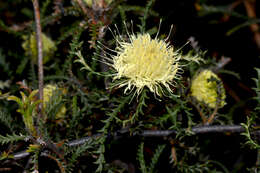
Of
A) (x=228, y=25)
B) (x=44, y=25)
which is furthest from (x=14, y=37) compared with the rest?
(x=228, y=25)

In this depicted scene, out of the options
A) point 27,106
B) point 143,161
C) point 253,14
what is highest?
point 253,14

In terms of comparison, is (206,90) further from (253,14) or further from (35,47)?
(253,14)

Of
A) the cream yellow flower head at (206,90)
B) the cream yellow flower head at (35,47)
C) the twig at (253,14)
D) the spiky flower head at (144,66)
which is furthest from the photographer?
the twig at (253,14)

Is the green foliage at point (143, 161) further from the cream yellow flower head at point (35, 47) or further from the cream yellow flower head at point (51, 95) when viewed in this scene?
the cream yellow flower head at point (35, 47)

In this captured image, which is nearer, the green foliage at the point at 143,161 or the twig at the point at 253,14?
the green foliage at the point at 143,161

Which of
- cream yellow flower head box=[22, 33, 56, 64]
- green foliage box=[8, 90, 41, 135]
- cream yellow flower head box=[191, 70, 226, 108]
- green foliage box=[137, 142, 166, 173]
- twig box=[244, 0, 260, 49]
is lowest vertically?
green foliage box=[137, 142, 166, 173]

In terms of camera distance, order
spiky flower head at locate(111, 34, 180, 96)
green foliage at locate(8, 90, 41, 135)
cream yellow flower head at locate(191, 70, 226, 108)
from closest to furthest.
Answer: green foliage at locate(8, 90, 41, 135)
spiky flower head at locate(111, 34, 180, 96)
cream yellow flower head at locate(191, 70, 226, 108)

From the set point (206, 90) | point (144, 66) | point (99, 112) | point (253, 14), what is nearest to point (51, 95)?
point (99, 112)

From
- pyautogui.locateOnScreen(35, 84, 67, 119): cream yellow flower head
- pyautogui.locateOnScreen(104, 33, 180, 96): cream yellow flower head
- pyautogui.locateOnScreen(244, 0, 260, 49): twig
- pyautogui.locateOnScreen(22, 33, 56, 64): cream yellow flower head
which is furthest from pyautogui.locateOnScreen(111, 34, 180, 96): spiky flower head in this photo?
pyautogui.locateOnScreen(244, 0, 260, 49): twig

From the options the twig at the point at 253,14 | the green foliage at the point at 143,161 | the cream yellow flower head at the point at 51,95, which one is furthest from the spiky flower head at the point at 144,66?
the twig at the point at 253,14

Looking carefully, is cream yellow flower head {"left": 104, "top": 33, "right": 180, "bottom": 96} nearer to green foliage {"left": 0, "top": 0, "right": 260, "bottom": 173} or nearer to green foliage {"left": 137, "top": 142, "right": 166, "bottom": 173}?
green foliage {"left": 0, "top": 0, "right": 260, "bottom": 173}

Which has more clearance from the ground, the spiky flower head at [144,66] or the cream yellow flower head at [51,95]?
the spiky flower head at [144,66]

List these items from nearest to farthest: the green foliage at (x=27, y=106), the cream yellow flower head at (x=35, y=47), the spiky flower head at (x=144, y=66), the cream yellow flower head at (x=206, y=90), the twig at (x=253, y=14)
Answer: the green foliage at (x=27, y=106) → the spiky flower head at (x=144, y=66) → the cream yellow flower head at (x=206, y=90) → the cream yellow flower head at (x=35, y=47) → the twig at (x=253, y=14)

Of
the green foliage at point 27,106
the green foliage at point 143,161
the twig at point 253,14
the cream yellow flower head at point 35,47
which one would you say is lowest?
the green foliage at point 143,161
